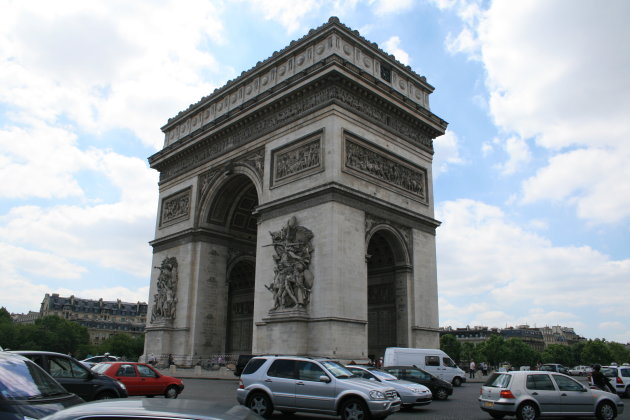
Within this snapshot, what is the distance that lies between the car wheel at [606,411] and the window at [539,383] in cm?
129

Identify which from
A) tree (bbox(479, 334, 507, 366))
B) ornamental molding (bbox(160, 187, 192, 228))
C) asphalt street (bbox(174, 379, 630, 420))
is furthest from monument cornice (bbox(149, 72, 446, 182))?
tree (bbox(479, 334, 507, 366))

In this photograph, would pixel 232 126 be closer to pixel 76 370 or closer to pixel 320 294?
pixel 320 294

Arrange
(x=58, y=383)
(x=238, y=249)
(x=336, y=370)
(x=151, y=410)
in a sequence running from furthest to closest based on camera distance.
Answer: (x=238, y=249), (x=336, y=370), (x=58, y=383), (x=151, y=410)

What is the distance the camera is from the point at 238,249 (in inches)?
1394

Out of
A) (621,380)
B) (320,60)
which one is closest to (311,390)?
(621,380)

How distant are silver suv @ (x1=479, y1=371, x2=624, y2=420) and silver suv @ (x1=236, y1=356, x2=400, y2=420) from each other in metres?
2.67

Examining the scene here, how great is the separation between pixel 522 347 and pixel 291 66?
9028 cm

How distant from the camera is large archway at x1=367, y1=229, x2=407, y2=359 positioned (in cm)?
2802

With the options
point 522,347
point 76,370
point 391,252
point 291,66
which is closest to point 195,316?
point 391,252

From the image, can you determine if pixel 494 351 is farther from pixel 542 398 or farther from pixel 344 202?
pixel 542 398

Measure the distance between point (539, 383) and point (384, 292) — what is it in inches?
632

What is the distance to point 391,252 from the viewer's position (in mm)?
28828

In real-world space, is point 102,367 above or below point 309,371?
below

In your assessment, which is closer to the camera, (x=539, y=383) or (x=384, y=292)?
(x=539, y=383)
